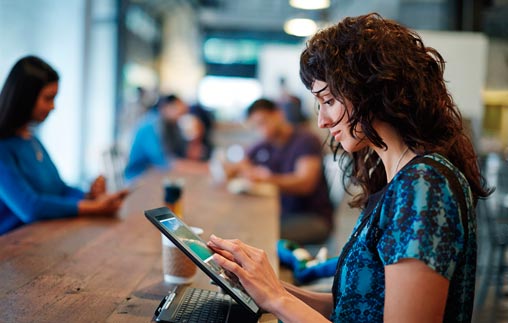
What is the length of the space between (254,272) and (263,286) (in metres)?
0.03

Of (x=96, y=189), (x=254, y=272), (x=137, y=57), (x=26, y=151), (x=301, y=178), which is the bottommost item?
(x=301, y=178)

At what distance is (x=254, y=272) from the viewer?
46.5 inches

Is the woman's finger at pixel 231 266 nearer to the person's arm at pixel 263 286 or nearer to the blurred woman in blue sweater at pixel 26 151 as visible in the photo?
the person's arm at pixel 263 286

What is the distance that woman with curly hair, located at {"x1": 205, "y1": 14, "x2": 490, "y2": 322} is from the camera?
103cm

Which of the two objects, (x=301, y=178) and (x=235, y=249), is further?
(x=301, y=178)

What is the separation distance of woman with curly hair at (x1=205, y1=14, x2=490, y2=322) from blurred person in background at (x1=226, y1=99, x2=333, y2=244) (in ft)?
8.46

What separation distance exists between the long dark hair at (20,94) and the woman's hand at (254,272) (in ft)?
4.70

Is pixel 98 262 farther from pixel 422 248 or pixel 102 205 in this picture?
A: pixel 422 248

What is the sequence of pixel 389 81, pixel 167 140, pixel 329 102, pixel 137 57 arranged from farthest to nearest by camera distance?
pixel 137 57 → pixel 167 140 → pixel 329 102 → pixel 389 81

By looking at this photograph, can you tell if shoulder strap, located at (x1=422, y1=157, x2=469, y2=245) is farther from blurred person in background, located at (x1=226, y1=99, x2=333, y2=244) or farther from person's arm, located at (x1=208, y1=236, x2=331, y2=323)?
blurred person in background, located at (x1=226, y1=99, x2=333, y2=244)

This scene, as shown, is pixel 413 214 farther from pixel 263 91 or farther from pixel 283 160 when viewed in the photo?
pixel 263 91

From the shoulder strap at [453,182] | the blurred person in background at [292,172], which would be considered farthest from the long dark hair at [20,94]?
the blurred person in background at [292,172]

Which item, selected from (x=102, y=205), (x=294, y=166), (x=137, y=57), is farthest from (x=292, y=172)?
(x=137, y=57)

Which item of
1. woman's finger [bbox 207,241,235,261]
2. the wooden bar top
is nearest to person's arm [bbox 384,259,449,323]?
woman's finger [bbox 207,241,235,261]
